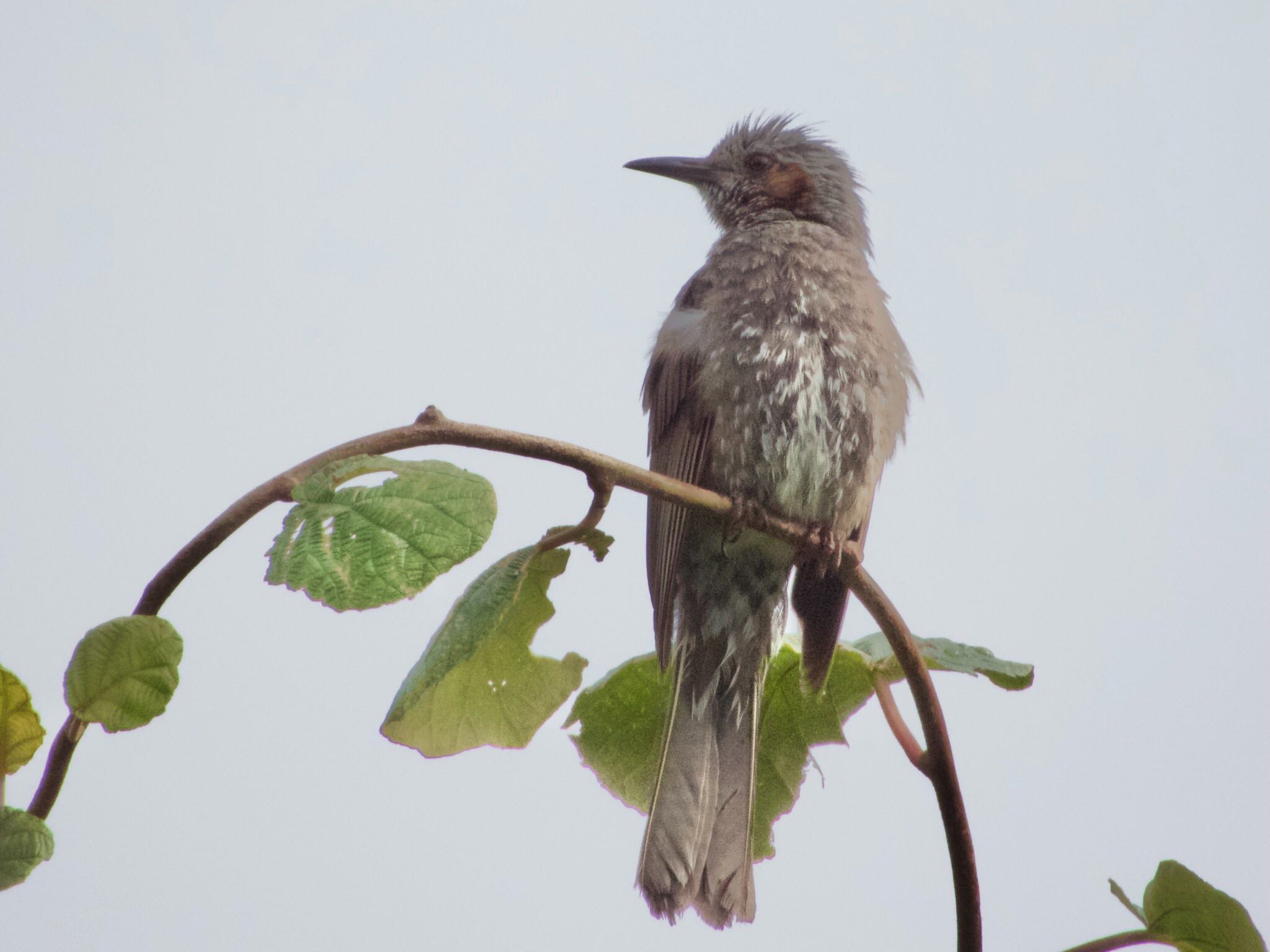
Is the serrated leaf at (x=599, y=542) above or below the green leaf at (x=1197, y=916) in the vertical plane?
above

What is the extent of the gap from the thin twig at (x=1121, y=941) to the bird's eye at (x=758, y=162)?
2.45 metres

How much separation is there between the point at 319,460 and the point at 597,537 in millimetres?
415

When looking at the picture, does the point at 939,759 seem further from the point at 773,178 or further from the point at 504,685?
the point at 773,178

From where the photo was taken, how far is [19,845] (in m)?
1.02

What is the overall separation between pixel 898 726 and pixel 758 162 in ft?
7.26

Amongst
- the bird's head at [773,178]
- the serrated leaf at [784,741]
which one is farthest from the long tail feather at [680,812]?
the bird's head at [773,178]

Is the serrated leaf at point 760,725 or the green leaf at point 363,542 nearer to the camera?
the green leaf at point 363,542

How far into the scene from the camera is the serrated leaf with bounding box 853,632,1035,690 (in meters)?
1.76

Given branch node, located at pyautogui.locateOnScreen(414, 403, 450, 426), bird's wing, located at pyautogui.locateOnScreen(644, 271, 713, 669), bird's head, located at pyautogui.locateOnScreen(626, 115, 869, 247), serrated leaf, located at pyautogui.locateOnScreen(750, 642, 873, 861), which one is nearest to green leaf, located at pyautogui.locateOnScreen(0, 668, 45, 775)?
branch node, located at pyautogui.locateOnScreen(414, 403, 450, 426)

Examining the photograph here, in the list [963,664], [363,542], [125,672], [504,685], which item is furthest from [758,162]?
[125,672]

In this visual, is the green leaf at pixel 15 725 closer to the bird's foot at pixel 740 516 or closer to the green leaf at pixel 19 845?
the green leaf at pixel 19 845

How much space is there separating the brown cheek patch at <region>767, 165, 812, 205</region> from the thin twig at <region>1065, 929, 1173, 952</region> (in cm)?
225

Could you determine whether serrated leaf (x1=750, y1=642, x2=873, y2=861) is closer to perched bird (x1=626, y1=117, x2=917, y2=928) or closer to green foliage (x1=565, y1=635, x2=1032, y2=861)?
green foliage (x1=565, y1=635, x2=1032, y2=861)

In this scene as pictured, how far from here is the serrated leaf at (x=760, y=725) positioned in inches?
77.9
